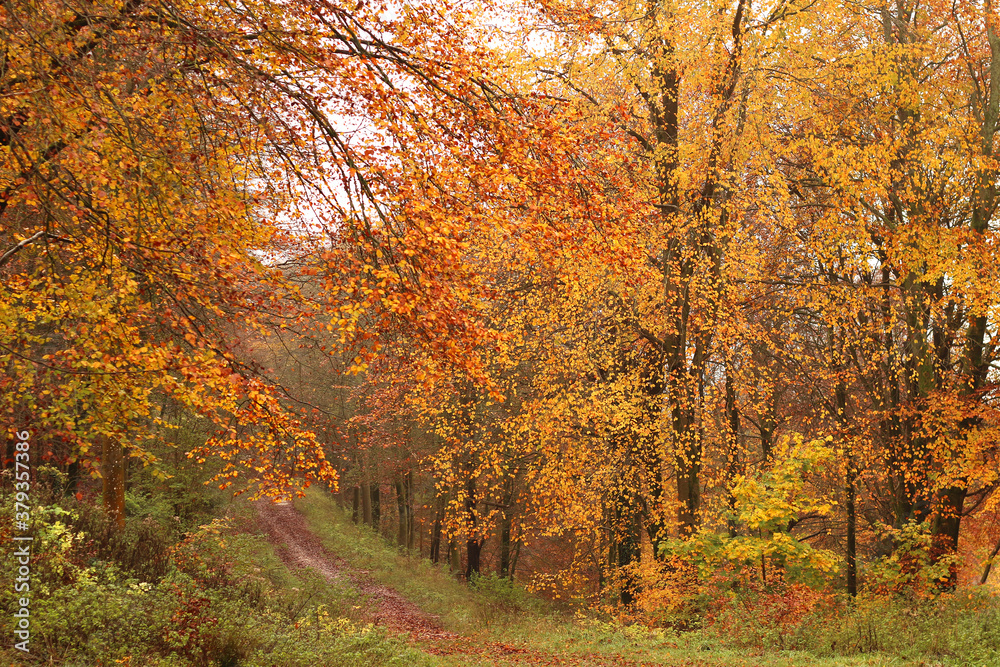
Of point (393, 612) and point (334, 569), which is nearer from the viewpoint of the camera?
point (393, 612)

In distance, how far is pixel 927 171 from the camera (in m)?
12.6

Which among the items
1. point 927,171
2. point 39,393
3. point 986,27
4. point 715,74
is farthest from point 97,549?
point 986,27

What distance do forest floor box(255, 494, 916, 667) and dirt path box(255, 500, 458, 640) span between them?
0.09 ft

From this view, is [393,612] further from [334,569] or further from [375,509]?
[375,509]

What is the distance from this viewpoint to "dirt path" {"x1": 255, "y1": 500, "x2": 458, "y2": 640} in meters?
15.0

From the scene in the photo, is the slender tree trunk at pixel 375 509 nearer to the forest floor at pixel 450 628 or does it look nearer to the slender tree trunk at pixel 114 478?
the forest floor at pixel 450 628

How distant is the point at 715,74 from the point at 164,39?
985 centimetres

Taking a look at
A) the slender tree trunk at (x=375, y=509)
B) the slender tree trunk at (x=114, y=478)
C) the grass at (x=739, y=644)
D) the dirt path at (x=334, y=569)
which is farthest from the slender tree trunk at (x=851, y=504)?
the slender tree trunk at (x=375, y=509)

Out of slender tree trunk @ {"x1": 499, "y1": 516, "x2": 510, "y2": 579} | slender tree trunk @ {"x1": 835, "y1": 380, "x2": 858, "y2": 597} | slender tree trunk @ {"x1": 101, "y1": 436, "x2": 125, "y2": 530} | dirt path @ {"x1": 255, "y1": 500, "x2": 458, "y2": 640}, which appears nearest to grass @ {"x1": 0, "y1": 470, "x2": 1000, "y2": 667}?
slender tree trunk @ {"x1": 101, "y1": 436, "x2": 125, "y2": 530}

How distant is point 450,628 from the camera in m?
15.5

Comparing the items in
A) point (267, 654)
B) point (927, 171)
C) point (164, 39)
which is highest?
point (927, 171)

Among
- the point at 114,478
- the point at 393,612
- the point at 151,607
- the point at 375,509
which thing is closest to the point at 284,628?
the point at 151,607

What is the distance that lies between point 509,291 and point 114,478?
7.84 m

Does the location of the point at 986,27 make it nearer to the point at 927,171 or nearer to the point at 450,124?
the point at 927,171
